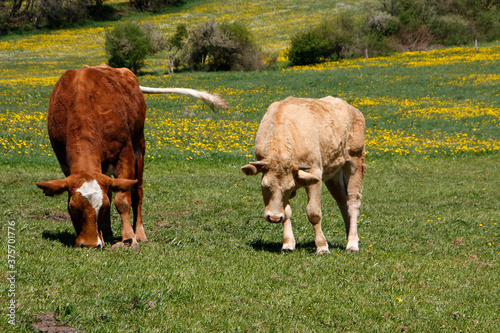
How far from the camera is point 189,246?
9.04 metres

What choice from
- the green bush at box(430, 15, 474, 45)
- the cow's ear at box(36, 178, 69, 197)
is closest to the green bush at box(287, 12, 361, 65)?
the green bush at box(430, 15, 474, 45)

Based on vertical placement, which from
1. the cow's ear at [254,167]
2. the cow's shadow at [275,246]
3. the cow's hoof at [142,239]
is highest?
the cow's ear at [254,167]

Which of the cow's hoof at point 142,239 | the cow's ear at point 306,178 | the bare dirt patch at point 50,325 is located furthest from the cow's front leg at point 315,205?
the bare dirt patch at point 50,325

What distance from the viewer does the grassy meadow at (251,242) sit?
580 centimetres

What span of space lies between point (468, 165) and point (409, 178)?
11.5 ft

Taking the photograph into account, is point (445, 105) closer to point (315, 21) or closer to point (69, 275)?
point (69, 275)

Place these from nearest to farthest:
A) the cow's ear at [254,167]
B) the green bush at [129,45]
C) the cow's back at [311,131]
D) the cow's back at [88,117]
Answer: the cow's ear at [254,167] → the cow's back at [88,117] → the cow's back at [311,131] → the green bush at [129,45]

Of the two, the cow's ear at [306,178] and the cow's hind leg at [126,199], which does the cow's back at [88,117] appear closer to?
the cow's hind leg at [126,199]

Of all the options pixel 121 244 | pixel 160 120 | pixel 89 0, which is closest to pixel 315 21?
pixel 89 0

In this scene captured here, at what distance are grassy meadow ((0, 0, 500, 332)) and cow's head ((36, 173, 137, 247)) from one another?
254mm

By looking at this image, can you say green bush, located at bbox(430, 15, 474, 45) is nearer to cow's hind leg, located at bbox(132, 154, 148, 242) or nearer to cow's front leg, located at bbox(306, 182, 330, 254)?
cow's hind leg, located at bbox(132, 154, 148, 242)

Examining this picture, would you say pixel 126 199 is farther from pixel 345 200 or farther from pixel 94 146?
pixel 345 200

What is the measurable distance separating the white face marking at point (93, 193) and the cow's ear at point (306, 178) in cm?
278

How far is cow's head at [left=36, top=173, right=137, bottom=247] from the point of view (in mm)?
7375
